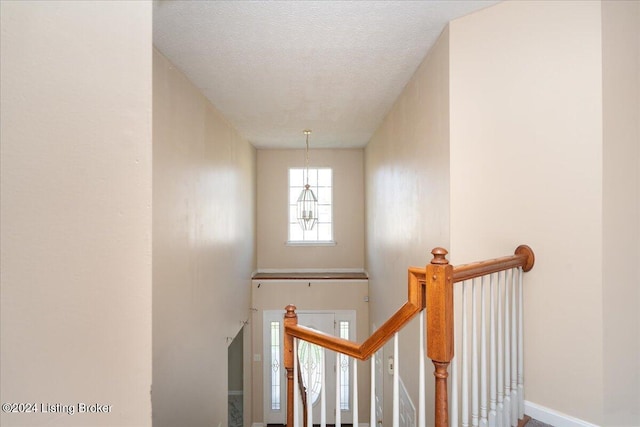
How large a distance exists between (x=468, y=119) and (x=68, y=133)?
2.02m

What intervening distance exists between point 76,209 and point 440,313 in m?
1.14

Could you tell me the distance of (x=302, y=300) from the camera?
6113mm

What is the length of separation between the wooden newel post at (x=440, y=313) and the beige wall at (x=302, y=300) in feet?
16.2

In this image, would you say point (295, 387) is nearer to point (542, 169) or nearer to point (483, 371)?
point (483, 371)

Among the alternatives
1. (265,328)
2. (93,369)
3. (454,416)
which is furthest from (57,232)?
(265,328)

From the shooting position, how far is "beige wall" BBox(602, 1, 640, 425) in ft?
5.45

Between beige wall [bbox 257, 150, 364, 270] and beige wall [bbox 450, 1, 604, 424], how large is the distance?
4.70 m

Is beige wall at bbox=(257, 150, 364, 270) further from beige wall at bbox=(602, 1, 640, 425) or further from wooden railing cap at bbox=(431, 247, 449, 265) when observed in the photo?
wooden railing cap at bbox=(431, 247, 449, 265)

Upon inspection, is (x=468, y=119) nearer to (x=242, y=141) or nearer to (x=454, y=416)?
(x=454, y=416)

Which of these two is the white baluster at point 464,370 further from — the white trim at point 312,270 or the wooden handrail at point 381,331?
the white trim at point 312,270

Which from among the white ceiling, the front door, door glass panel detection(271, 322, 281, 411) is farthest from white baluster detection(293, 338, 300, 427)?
door glass panel detection(271, 322, 281, 411)

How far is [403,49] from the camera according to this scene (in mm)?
2521

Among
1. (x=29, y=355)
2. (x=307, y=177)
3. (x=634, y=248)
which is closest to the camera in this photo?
(x=29, y=355)

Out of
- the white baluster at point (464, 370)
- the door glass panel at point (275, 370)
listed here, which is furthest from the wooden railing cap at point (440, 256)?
the door glass panel at point (275, 370)
